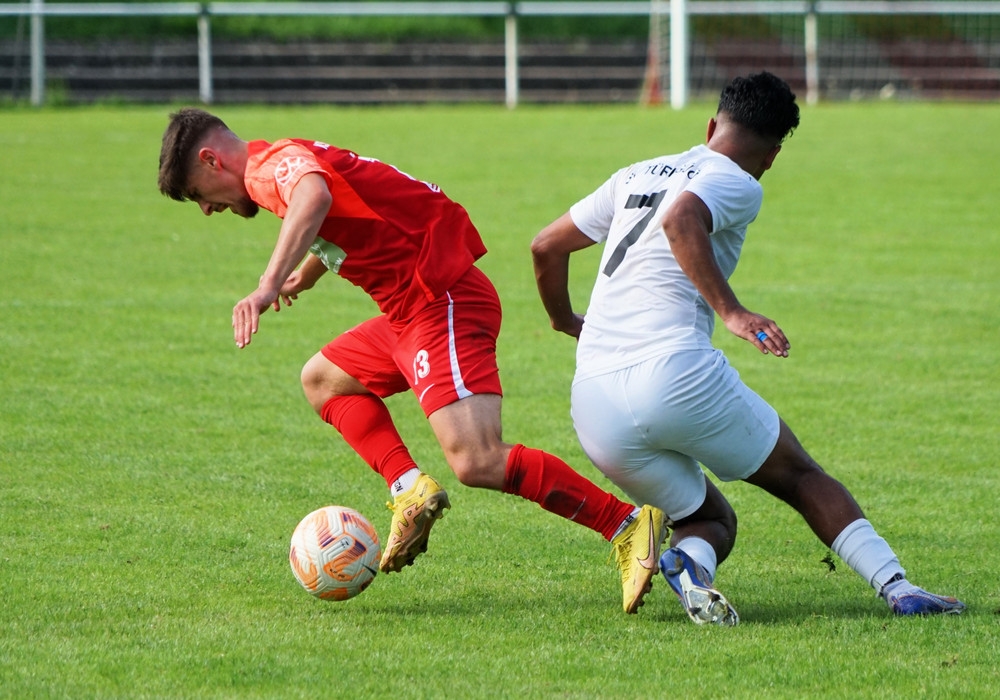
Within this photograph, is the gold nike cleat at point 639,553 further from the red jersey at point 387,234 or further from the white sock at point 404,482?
the red jersey at point 387,234

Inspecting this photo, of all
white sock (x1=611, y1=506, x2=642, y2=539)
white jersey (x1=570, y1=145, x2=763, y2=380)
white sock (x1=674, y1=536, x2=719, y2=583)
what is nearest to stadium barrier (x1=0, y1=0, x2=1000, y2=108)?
white jersey (x1=570, y1=145, x2=763, y2=380)

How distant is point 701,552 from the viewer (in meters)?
4.80

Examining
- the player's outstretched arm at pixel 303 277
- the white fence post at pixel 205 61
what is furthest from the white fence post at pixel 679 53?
the player's outstretched arm at pixel 303 277

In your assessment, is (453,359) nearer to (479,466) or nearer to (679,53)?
(479,466)

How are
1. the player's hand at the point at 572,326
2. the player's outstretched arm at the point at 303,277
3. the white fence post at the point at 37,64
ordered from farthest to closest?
the white fence post at the point at 37,64, the player's outstretched arm at the point at 303,277, the player's hand at the point at 572,326

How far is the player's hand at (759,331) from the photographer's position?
4344mm

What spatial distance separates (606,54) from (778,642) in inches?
1040

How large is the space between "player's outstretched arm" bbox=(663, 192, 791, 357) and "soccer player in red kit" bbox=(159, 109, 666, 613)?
86 cm

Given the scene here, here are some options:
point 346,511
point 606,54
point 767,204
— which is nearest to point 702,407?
point 346,511

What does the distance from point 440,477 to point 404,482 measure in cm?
171

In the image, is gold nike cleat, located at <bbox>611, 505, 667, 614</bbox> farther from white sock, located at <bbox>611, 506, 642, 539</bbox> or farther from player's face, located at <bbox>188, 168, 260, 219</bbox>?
player's face, located at <bbox>188, 168, 260, 219</bbox>

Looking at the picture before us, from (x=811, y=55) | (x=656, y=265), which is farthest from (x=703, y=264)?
(x=811, y=55)

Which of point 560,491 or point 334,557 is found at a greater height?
point 560,491

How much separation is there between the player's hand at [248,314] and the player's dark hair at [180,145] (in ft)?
2.21
